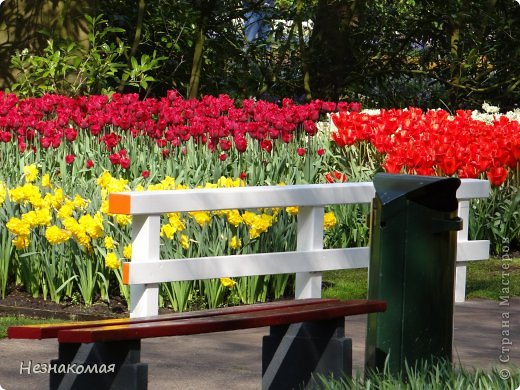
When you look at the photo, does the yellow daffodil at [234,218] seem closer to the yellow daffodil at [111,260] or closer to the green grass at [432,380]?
the yellow daffodil at [111,260]

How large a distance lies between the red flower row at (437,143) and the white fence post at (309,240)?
2.55m

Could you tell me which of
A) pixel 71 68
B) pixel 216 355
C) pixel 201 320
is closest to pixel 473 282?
pixel 216 355

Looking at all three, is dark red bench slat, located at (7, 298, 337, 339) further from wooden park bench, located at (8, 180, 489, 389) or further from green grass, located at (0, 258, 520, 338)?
green grass, located at (0, 258, 520, 338)

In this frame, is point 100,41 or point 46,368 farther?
point 100,41

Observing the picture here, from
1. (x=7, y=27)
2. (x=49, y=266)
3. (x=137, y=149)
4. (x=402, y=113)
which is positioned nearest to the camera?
(x=49, y=266)

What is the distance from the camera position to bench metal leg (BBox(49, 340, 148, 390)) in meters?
4.03

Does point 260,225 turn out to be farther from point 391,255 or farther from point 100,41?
point 100,41

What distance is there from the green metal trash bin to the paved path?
1.49 ft

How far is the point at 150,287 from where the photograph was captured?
6.31 m

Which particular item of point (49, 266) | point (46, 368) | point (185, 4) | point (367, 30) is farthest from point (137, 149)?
point (367, 30)

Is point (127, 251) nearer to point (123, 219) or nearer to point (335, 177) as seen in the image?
point (123, 219)

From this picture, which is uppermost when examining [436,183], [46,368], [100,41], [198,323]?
[100,41]

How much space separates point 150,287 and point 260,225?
1.17m

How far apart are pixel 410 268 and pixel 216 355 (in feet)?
4.26
